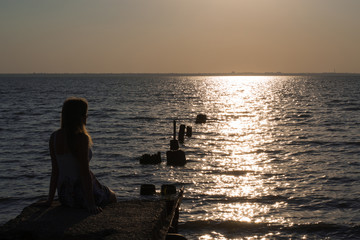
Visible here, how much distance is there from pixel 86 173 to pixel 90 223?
726mm

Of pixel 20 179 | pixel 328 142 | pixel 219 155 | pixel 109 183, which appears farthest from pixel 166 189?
pixel 328 142

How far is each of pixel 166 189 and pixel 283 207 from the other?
13.4ft

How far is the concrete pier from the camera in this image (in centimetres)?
601

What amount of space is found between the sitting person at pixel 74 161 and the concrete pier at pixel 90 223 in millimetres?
191

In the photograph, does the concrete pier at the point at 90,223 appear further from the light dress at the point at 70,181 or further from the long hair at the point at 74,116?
the long hair at the point at 74,116

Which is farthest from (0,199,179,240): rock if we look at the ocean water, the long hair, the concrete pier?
the ocean water

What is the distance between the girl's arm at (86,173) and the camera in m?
6.50

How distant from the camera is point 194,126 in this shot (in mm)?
37812

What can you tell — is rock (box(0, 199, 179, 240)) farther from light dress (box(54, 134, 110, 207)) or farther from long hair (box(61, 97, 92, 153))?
long hair (box(61, 97, 92, 153))

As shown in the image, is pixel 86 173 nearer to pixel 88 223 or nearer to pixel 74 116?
pixel 88 223

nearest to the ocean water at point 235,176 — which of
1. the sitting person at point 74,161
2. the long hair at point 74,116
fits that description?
the sitting person at point 74,161

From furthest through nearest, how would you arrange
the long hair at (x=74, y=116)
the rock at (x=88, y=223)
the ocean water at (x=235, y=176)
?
the ocean water at (x=235, y=176)
the long hair at (x=74, y=116)
the rock at (x=88, y=223)

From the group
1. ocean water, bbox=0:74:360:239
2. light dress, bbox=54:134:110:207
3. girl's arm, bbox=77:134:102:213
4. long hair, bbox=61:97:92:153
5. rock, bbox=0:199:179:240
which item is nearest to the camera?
rock, bbox=0:199:179:240


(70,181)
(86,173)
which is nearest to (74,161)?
(86,173)
